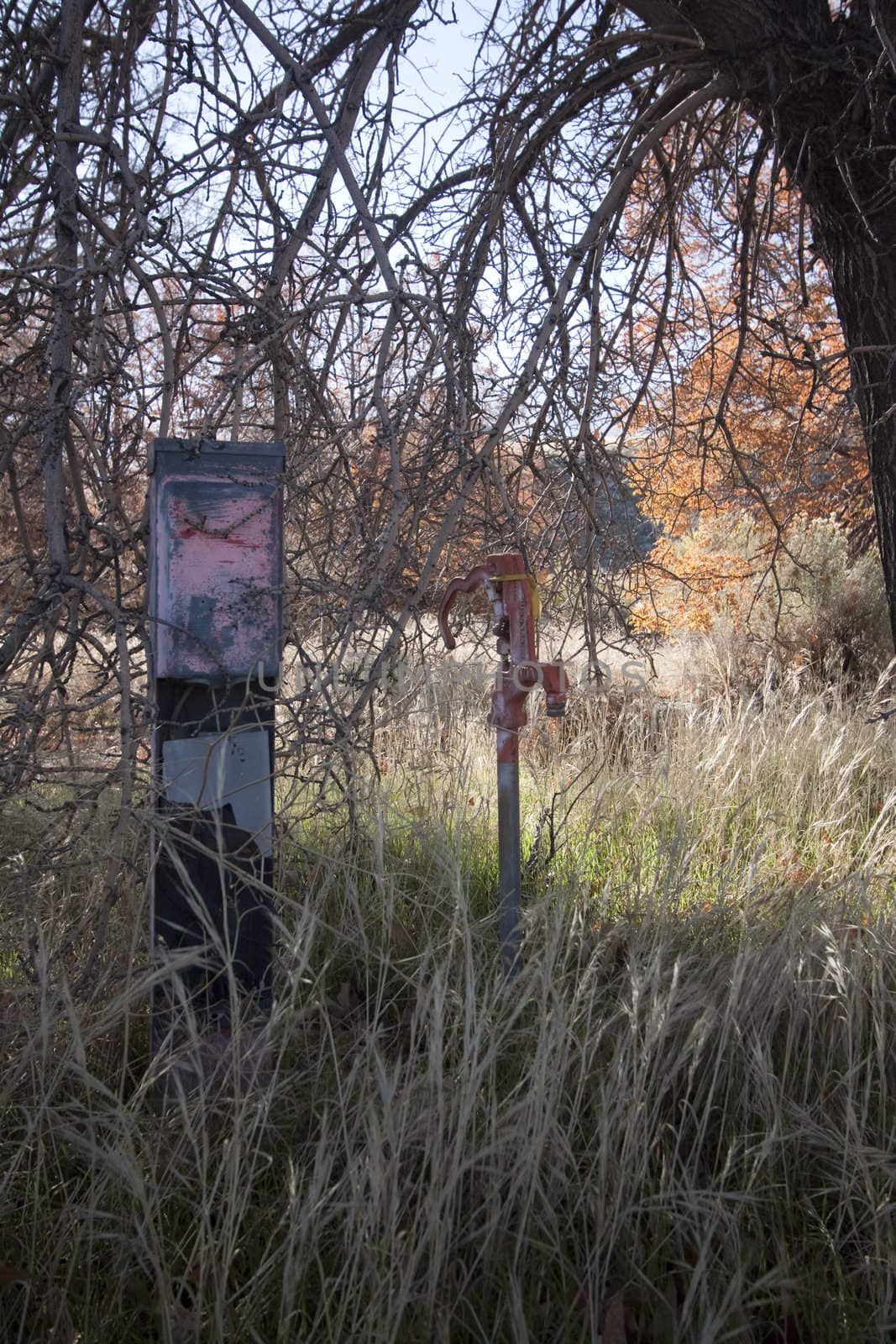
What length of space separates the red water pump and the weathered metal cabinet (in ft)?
2.30

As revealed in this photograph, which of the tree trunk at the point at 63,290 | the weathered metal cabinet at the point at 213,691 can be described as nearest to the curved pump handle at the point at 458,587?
the weathered metal cabinet at the point at 213,691

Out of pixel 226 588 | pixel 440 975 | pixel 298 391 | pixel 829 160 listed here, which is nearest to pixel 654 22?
pixel 829 160

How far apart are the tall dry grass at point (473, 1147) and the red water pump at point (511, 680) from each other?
18 centimetres

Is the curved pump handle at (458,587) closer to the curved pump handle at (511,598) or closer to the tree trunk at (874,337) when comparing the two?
the curved pump handle at (511,598)

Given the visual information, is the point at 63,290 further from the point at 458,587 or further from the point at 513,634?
the point at 513,634

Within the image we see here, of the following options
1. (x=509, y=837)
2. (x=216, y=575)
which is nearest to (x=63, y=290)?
(x=216, y=575)

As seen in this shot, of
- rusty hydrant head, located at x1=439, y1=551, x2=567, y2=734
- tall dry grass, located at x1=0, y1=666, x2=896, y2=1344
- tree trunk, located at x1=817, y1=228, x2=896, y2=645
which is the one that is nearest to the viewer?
tall dry grass, located at x1=0, y1=666, x2=896, y2=1344

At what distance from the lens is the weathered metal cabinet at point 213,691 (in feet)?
6.42

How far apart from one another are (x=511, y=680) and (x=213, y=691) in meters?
0.90

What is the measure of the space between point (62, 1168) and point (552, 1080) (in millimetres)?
968

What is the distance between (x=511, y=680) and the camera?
2643 millimetres

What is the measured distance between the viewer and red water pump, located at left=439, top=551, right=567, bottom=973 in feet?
8.42

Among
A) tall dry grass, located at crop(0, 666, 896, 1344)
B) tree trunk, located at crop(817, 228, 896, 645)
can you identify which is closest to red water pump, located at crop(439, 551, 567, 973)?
tall dry grass, located at crop(0, 666, 896, 1344)

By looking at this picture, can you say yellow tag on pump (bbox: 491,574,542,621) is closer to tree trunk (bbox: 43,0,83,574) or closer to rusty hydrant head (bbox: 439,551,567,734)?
rusty hydrant head (bbox: 439,551,567,734)
